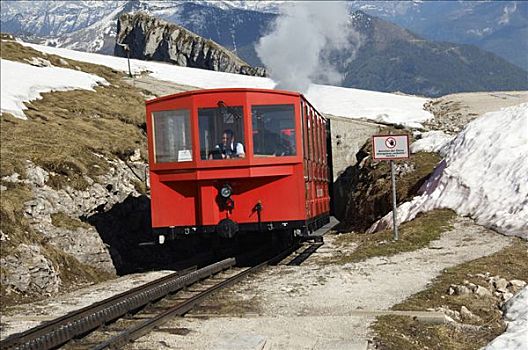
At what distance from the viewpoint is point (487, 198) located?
1634 cm

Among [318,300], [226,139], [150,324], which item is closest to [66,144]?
[226,139]

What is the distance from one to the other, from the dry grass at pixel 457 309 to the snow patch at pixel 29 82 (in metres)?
19.2

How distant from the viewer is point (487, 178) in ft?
55.7

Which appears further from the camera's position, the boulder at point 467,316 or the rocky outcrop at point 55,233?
the rocky outcrop at point 55,233

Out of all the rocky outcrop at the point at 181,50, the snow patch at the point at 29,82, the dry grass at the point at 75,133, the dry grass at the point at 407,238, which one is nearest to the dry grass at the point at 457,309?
the dry grass at the point at 407,238

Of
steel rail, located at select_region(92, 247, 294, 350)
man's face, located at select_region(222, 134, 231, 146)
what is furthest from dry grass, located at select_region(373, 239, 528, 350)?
man's face, located at select_region(222, 134, 231, 146)

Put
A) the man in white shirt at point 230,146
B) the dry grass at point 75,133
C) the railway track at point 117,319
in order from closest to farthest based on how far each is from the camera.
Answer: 1. the railway track at point 117,319
2. the man in white shirt at point 230,146
3. the dry grass at point 75,133

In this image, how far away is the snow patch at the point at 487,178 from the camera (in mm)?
15395

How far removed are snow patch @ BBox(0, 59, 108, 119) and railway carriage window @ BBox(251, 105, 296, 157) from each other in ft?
46.9

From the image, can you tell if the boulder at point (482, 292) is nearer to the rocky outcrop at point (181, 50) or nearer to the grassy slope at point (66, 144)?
the grassy slope at point (66, 144)

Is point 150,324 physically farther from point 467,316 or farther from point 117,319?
point 467,316

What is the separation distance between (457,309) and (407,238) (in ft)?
20.7

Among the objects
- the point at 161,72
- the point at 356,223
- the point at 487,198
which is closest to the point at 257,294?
the point at 487,198

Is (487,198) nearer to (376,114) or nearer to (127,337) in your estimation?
(127,337)
